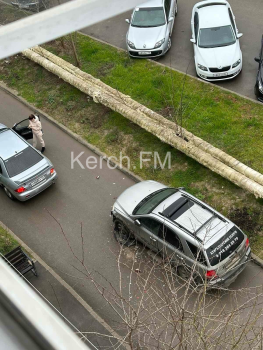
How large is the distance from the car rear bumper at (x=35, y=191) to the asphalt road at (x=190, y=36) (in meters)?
6.65

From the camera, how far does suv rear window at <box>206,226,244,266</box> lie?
351 inches

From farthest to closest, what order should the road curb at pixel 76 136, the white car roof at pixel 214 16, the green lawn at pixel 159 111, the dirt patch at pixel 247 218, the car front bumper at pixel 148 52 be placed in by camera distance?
the car front bumper at pixel 148 52
the white car roof at pixel 214 16
the road curb at pixel 76 136
the green lawn at pixel 159 111
the dirt patch at pixel 247 218

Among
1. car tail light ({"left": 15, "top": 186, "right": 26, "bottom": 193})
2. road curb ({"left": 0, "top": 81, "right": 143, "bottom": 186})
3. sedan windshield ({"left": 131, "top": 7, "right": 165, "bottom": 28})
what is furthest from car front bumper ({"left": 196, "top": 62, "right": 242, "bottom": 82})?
car tail light ({"left": 15, "top": 186, "right": 26, "bottom": 193})

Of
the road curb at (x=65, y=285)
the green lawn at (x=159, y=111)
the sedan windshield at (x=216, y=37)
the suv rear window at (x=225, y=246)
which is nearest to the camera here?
the suv rear window at (x=225, y=246)

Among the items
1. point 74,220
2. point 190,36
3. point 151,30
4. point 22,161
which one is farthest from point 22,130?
point 190,36

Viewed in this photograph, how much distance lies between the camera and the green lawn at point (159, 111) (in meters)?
11.6

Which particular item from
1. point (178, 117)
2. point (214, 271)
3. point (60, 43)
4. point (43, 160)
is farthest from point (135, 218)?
point (60, 43)

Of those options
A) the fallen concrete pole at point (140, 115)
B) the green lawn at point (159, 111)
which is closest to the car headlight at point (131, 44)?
the green lawn at point (159, 111)

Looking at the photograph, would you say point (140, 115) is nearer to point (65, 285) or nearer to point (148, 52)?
point (148, 52)

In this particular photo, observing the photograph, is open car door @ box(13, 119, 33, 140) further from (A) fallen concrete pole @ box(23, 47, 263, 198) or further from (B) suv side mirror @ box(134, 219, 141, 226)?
(B) suv side mirror @ box(134, 219, 141, 226)

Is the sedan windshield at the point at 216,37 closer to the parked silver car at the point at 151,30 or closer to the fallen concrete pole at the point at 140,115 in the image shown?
the parked silver car at the point at 151,30

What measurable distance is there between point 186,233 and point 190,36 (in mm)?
10710

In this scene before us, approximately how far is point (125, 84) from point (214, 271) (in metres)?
8.56

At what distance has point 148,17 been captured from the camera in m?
16.7
